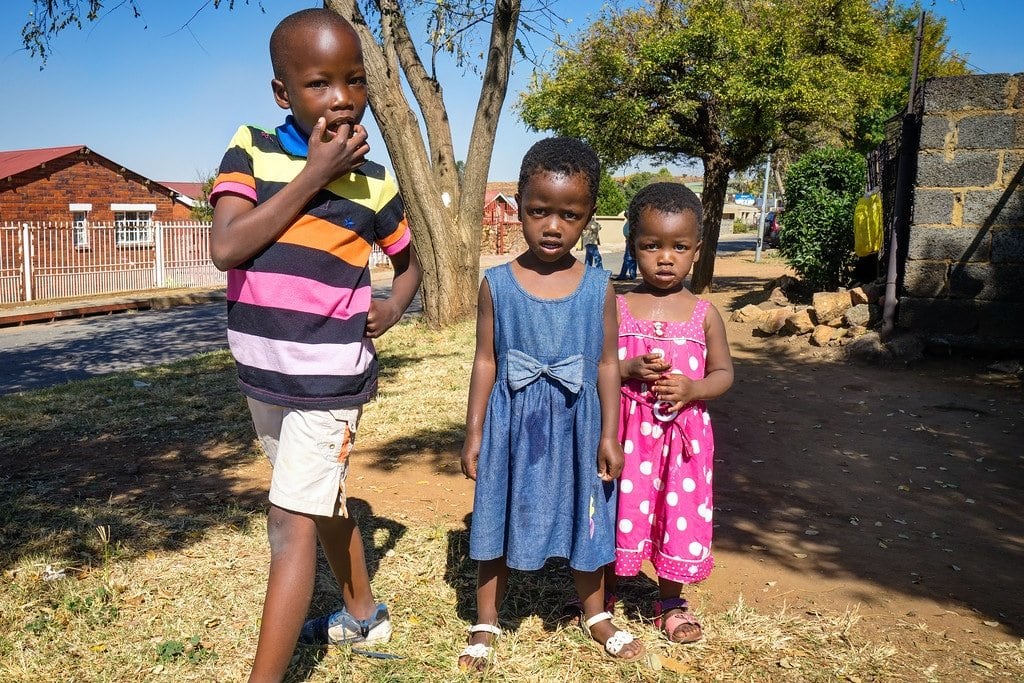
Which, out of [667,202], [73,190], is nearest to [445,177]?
[667,202]

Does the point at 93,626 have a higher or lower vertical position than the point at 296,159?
lower

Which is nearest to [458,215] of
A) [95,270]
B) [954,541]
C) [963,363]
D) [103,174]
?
Answer: [963,363]

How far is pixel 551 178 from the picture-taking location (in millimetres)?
2383

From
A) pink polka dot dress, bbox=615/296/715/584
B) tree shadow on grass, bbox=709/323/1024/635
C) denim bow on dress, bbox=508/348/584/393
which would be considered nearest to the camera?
denim bow on dress, bbox=508/348/584/393

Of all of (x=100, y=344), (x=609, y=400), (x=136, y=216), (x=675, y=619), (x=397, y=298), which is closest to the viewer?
(x=397, y=298)

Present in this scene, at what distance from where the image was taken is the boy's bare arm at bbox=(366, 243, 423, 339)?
88.6 inches

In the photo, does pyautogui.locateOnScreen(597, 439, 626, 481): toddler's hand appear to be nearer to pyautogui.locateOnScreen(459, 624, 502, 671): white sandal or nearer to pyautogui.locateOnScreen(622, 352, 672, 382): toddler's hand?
pyautogui.locateOnScreen(622, 352, 672, 382): toddler's hand

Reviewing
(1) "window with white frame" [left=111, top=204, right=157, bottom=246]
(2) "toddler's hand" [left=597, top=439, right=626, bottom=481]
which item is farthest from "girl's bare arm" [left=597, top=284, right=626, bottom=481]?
(1) "window with white frame" [left=111, top=204, right=157, bottom=246]

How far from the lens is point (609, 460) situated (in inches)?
96.7

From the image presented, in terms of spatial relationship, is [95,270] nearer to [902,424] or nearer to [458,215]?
[458,215]

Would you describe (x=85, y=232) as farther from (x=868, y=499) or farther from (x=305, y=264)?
(x=305, y=264)

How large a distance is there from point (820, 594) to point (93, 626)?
8.40 ft

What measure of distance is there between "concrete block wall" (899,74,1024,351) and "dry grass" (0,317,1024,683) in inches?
207

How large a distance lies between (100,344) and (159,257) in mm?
10036
